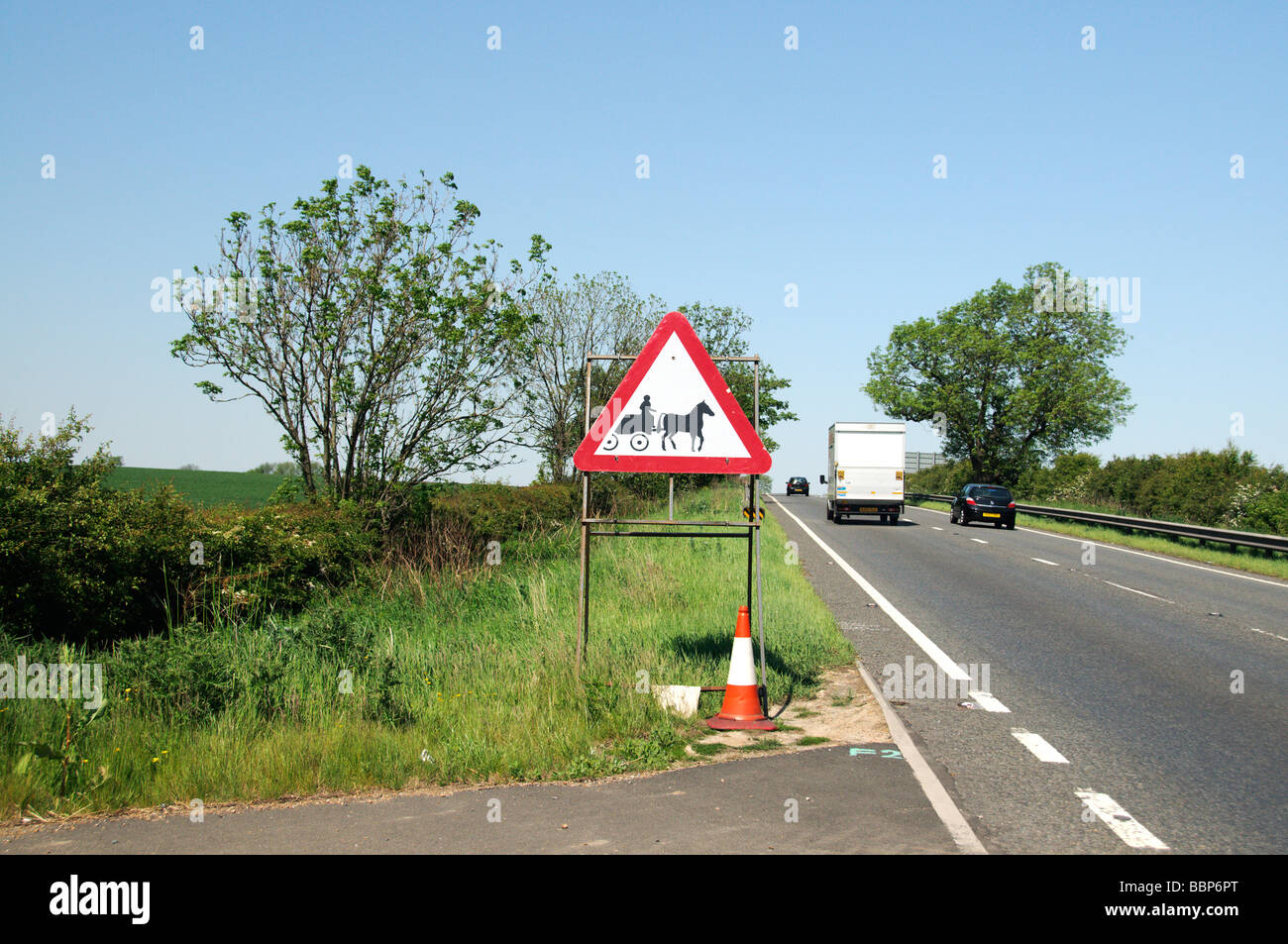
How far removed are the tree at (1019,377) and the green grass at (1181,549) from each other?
30524mm

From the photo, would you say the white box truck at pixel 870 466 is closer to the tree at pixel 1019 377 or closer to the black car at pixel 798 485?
the tree at pixel 1019 377

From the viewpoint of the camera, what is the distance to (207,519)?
13172mm

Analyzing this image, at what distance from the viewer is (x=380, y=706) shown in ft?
22.6

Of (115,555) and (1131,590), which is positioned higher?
(115,555)

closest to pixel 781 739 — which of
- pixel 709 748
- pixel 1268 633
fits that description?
pixel 709 748

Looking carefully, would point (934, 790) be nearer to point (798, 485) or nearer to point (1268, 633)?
point (1268, 633)

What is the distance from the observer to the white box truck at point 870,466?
1412 inches

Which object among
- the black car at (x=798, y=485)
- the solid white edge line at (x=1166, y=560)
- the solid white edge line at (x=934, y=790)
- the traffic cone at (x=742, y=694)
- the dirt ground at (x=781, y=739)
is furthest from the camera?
the black car at (x=798, y=485)

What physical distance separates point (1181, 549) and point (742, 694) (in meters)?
24.3

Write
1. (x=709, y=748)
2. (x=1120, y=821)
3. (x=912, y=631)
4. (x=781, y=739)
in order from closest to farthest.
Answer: (x=1120, y=821)
(x=709, y=748)
(x=781, y=739)
(x=912, y=631)

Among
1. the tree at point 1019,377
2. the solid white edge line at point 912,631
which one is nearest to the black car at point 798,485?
the tree at point 1019,377

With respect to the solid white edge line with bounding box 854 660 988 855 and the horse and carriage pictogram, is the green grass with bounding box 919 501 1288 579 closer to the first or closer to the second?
the solid white edge line with bounding box 854 660 988 855
